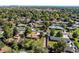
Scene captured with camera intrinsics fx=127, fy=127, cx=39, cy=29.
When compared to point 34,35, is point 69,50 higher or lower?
lower

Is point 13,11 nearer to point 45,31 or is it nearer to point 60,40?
point 45,31

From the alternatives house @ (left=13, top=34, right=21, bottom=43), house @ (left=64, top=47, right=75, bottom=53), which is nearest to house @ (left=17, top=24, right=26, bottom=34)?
house @ (left=13, top=34, right=21, bottom=43)

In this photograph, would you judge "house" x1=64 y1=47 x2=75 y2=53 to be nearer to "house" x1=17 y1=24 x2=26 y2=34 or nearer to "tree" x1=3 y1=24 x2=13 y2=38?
"house" x1=17 y1=24 x2=26 y2=34

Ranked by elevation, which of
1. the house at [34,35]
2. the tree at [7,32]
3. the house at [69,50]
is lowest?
the house at [69,50]

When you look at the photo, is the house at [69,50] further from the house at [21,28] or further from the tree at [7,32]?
the tree at [7,32]

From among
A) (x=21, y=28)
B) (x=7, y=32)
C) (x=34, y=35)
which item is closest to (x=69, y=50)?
(x=34, y=35)

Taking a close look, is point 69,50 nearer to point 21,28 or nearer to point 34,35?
point 34,35

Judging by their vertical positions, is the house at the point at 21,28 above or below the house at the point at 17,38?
above

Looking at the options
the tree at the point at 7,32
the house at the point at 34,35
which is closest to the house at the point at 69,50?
the house at the point at 34,35

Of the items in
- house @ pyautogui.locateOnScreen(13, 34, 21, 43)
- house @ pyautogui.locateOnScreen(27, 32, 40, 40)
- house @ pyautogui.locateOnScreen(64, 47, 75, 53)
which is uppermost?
house @ pyautogui.locateOnScreen(27, 32, 40, 40)

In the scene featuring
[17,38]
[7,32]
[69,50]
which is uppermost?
[7,32]

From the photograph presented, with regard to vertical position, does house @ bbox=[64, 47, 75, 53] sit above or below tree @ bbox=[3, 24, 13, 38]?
below
